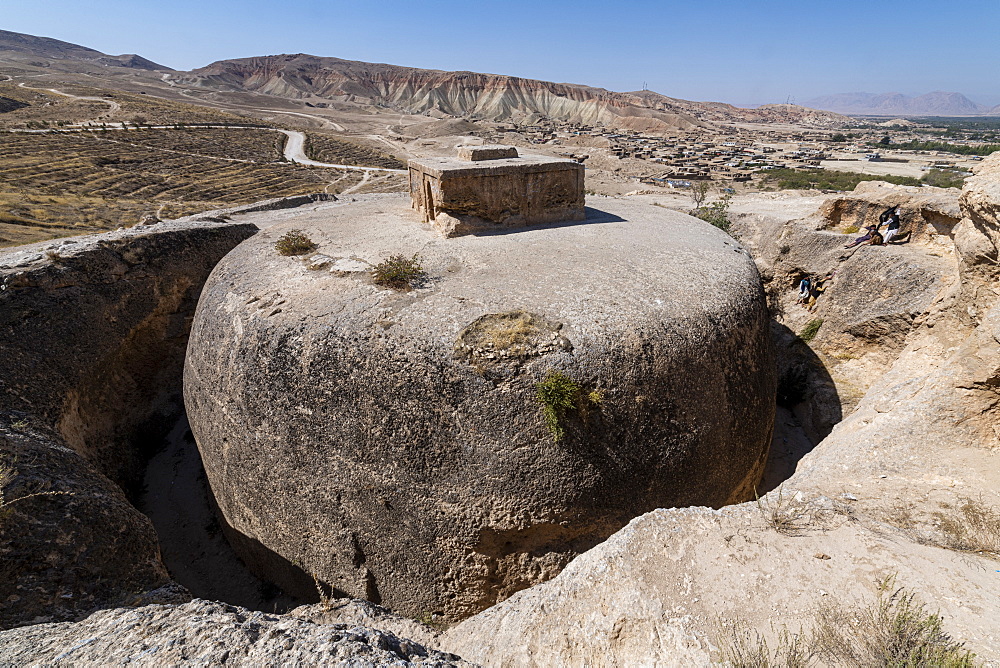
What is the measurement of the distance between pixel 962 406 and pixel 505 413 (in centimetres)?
518

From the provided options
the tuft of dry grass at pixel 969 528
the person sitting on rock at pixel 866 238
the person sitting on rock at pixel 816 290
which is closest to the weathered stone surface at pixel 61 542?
the tuft of dry grass at pixel 969 528

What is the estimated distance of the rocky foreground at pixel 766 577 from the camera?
3.11 metres

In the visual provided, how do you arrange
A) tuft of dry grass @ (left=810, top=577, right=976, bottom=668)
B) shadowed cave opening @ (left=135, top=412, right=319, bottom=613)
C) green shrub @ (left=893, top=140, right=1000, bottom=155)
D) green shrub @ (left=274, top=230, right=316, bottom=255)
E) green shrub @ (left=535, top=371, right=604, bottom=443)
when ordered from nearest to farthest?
tuft of dry grass @ (left=810, top=577, right=976, bottom=668), green shrub @ (left=535, top=371, right=604, bottom=443), shadowed cave opening @ (left=135, top=412, right=319, bottom=613), green shrub @ (left=274, top=230, right=316, bottom=255), green shrub @ (left=893, top=140, right=1000, bottom=155)

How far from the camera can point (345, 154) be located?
46281 mm

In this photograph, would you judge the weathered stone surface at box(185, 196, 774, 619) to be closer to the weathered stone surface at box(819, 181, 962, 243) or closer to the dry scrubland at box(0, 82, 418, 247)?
the weathered stone surface at box(819, 181, 962, 243)

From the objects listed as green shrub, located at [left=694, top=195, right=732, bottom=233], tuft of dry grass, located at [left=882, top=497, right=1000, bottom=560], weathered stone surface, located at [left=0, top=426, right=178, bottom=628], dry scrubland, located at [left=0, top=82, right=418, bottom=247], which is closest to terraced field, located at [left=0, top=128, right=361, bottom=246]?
dry scrubland, located at [left=0, top=82, right=418, bottom=247]

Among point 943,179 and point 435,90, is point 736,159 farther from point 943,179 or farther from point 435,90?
point 435,90

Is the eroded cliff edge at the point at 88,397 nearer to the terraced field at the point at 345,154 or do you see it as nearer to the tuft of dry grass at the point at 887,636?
the tuft of dry grass at the point at 887,636

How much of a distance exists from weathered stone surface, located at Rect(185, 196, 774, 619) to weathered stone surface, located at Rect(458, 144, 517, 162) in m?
3.65

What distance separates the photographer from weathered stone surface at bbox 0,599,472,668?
9.78 ft

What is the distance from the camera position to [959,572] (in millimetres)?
3383

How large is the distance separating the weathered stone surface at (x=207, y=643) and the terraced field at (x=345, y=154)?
142 feet

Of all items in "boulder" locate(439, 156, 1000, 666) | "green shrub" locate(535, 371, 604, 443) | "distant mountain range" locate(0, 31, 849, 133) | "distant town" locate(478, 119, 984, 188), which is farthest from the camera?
"distant mountain range" locate(0, 31, 849, 133)

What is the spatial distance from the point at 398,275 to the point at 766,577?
516 centimetres
